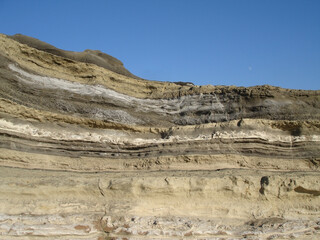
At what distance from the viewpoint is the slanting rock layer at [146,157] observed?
18.5 ft

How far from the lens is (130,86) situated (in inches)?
433

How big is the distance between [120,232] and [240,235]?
2.26 meters

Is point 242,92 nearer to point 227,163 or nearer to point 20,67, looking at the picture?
point 227,163

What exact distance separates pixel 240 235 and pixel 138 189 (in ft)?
7.64

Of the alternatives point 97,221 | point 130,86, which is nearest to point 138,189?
point 97,221

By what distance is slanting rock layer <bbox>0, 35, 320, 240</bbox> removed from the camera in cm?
564

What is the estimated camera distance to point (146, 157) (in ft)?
26.3

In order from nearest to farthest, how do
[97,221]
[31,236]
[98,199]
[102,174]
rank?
[31,236] < [97,221] < [98,199] < [102,174]

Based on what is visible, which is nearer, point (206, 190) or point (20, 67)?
point (206, 190)

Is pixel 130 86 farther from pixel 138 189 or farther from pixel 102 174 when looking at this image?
pixel 138 189

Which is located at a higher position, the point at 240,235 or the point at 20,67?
the point at 20,67

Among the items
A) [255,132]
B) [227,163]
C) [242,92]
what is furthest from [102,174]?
[242,92]

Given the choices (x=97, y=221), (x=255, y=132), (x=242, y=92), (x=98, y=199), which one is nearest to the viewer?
(x=97, y=221)

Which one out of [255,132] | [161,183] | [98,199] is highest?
[255,132]
